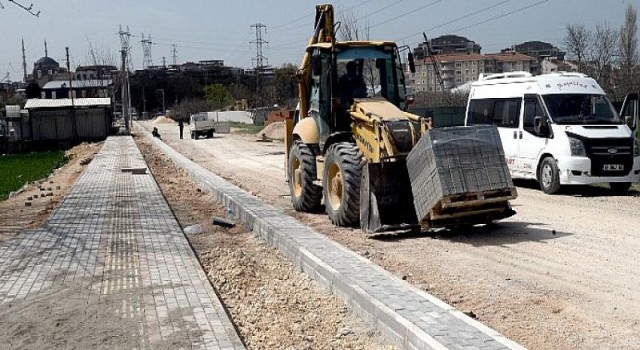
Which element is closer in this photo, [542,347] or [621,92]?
[542,347]

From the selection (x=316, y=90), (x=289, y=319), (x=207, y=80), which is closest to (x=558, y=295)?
(x=289, y=319)

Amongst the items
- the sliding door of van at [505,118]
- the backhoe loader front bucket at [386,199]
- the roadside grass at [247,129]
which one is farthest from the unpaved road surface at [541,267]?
the roadside grass at [247,129]

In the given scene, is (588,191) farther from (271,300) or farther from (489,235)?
(271,300)

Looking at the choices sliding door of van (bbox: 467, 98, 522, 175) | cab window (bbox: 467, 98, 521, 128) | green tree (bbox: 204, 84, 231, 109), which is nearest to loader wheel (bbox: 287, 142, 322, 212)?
sliding door of van (bbox: 467, 98, 522, 175)

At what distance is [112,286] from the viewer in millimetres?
7812

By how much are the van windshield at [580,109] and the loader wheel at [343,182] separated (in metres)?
5.59

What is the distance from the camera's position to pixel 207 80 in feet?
443

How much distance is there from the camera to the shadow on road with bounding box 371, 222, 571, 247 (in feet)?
31.2

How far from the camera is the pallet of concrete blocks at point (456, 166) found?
9094mm

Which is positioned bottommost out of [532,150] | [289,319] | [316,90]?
[289,319]

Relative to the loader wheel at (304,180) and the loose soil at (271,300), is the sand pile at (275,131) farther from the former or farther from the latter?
the loose soil at (271,300)

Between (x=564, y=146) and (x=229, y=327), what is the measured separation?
31.6ft

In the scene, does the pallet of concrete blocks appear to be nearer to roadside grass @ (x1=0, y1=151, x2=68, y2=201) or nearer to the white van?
the white van

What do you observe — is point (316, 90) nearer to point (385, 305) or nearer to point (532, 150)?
point (532, 150)
